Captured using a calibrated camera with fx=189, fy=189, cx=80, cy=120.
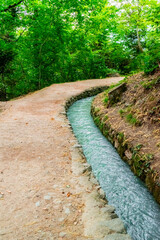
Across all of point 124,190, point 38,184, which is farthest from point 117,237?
point 38,184

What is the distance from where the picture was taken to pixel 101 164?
12.8ft

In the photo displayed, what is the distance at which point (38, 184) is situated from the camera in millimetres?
2818

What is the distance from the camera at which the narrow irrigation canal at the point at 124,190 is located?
2.39m

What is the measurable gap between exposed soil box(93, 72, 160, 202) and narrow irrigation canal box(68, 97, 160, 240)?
0.40 metres

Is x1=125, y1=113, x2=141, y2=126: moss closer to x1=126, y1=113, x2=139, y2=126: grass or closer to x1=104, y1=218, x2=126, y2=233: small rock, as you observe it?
x1=126, y1=113, x2=139, y2=126: grass

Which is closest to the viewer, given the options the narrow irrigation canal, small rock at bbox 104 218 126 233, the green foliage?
small rock at bbox 104 218 126 233

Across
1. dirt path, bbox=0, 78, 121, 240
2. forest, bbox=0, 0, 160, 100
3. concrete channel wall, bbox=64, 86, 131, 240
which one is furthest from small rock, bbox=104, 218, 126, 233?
forest, bbox=0, 0, 160, 100

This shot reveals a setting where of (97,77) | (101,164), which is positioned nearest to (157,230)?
(101,164)

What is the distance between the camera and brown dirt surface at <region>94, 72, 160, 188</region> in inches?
141

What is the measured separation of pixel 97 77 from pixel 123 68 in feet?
14.1

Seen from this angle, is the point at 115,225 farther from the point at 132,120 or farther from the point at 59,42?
the point at 59,42

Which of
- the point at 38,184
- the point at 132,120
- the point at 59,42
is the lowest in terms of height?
the point at 38,184

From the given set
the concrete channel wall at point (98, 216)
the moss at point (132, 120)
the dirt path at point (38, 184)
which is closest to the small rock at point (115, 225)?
the concrete channel wall at point (98, 216)

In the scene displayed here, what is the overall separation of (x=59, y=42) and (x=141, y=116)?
32.2 ft
